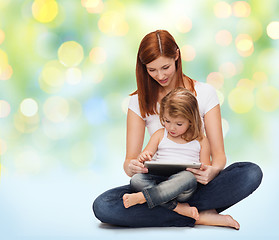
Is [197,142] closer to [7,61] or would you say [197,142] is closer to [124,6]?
[124,6]

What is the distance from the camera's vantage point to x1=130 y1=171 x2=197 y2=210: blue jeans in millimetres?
2117

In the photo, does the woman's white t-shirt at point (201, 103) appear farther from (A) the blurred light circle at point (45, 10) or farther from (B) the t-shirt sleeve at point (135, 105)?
(A) the blurred light circle at point (45, 10)

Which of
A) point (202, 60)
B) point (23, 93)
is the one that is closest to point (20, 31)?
point (23, 93)

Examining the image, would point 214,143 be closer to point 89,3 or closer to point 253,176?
point 253,176

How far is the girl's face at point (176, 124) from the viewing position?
2.26 m

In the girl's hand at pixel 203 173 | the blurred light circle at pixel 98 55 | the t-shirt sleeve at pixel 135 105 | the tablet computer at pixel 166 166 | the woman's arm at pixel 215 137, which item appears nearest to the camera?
the tablet computer at pixel 166 166

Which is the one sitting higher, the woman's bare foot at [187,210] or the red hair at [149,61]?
the red hair at [149,61]

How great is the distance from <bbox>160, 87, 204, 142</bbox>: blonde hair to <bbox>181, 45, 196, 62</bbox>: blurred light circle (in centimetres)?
140

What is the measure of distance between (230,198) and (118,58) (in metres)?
1.84

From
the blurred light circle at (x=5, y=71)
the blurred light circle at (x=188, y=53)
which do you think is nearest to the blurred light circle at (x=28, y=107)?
the blurred light circle at (x=5, y=71)

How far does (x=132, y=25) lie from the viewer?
3.85m

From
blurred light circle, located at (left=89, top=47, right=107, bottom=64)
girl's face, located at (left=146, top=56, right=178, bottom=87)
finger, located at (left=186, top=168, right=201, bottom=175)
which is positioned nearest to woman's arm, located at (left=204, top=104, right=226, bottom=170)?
finger, located at (left=186, top=168, right=201, bottom=175)

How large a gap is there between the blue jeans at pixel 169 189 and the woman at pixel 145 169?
0.19 feet

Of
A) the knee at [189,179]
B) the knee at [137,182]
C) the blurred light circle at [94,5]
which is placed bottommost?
the knee at [189,179]
